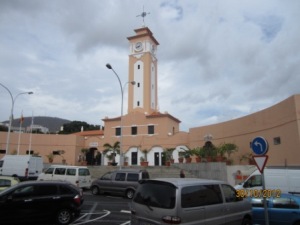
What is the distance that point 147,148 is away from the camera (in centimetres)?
4212

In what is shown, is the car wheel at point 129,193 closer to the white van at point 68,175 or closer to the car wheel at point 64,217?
the white van at point 68,175

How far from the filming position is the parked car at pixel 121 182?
1883 centimetres

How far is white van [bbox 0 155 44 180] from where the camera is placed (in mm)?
25188

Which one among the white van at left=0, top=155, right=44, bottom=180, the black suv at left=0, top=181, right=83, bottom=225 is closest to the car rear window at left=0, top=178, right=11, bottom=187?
the black suv at left=0, top=181, right=83, bottom=225

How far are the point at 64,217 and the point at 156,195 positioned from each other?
16.5 feet

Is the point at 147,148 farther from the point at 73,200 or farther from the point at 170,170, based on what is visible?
the point at 73,200

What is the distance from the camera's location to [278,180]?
14086 mm

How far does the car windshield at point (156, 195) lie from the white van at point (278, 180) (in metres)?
7.83

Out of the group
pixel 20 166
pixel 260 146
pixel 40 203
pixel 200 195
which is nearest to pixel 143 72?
pixel 20 166

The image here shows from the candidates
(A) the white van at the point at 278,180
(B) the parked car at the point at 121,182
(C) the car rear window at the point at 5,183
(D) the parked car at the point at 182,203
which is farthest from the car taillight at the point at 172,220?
(B) the parked car at the point at 121,182

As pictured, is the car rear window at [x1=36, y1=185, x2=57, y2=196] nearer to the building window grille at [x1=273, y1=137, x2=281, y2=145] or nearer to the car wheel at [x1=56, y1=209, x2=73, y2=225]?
the car wheel at [x1=56, y1=209, x2=73, y2=225]

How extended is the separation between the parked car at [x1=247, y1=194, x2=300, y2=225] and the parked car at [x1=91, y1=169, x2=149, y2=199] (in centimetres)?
995

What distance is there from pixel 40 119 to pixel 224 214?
579 feet

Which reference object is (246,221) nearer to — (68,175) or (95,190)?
(95,190)
